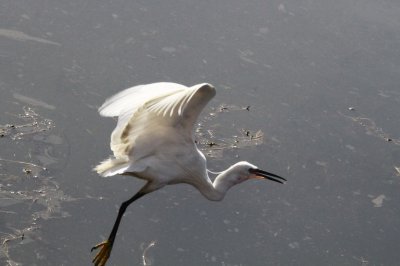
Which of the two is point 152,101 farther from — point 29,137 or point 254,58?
point 254,58

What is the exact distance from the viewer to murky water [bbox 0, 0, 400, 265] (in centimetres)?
296

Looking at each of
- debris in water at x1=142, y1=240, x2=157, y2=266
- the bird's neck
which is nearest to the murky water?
debris in water at x1=142, y1=240, x2=157, y2=266

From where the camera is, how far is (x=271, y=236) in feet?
10.3

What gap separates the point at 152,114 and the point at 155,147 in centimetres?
19

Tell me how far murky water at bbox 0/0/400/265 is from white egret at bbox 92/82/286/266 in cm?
31

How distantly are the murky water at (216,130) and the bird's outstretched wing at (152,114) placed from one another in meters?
0.44

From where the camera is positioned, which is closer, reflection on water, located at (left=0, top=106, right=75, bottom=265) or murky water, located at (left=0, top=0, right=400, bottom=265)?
reflection on water, located at (left=0, top=106, right=75, bottom=265)

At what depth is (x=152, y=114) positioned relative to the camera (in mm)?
2527

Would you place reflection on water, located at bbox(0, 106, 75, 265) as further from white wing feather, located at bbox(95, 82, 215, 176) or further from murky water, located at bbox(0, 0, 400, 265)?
white wing feather, located at bbox(95, 82, 215, 176)

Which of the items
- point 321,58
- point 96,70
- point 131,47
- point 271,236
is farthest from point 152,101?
point 321,58

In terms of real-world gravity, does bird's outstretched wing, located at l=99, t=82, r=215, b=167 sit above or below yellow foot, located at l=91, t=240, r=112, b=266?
above

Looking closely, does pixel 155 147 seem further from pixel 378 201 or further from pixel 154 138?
pixel 378 201

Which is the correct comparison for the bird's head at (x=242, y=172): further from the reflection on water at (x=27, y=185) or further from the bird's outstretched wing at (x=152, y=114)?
the reflection on water at (x=27, y=185)

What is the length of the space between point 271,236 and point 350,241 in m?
0.37
